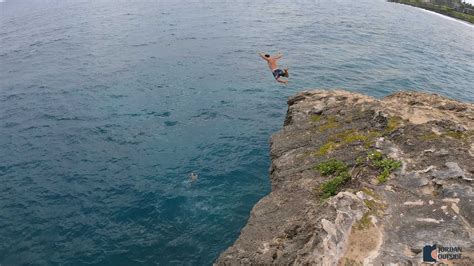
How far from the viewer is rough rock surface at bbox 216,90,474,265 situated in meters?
13.1

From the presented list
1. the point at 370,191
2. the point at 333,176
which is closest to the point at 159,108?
the point at 333,176

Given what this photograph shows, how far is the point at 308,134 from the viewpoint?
2428 centimetres

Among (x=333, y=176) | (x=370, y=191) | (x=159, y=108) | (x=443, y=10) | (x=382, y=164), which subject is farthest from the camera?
(x=443, y=10)

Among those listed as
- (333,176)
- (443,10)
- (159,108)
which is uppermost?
(443,10)

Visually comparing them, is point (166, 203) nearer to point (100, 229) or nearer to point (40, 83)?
point (100, 229)

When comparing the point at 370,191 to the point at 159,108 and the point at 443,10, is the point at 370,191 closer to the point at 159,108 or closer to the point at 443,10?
the point at 159,108

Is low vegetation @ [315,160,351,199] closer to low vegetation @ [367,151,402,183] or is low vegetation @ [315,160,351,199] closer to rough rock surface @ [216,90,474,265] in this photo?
rough rock surface @ [216,90,474,265]

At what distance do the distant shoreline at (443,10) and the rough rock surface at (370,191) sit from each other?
89.6 metres

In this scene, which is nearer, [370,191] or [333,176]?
[370,191]

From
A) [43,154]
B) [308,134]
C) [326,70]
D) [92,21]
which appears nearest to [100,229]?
[43,154]

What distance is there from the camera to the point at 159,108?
39344 mm

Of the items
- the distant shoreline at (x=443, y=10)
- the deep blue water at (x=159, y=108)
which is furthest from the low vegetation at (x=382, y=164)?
the distant shoreline at (x=443, y=10)

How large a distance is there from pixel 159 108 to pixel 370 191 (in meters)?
28.1

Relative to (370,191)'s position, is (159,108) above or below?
below
